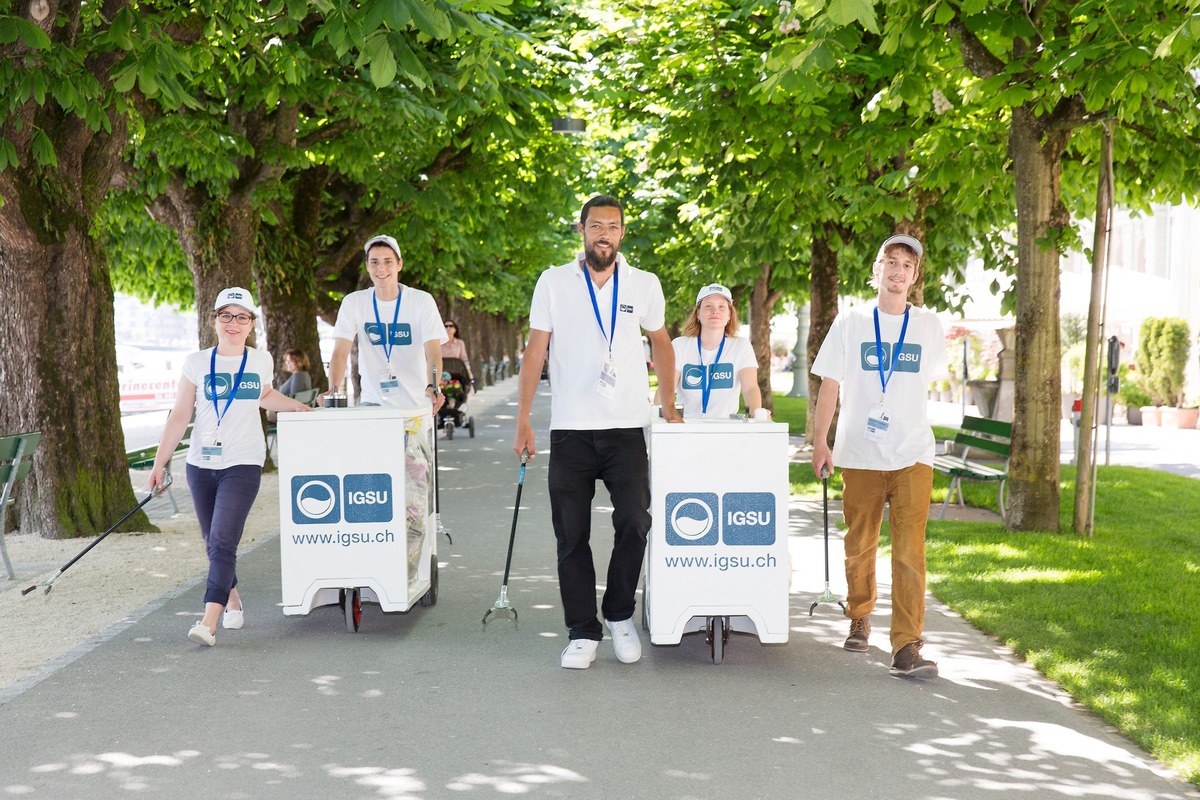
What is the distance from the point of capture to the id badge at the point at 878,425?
21.1 feet

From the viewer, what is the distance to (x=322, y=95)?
14195 millimetres

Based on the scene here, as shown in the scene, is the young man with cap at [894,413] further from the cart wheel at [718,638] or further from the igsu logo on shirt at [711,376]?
the igsu logo on shirt at [711,376]

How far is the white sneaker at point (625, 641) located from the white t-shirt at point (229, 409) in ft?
7.02

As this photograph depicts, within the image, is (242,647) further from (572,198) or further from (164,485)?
(572,198)

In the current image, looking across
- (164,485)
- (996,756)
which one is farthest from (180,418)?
(996,756)

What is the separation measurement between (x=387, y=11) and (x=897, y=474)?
3281 millimetres

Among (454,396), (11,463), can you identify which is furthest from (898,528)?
(454,396)

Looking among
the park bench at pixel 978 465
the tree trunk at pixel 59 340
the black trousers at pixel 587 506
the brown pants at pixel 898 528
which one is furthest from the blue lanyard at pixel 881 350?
the tree trunk at pixel 59 340

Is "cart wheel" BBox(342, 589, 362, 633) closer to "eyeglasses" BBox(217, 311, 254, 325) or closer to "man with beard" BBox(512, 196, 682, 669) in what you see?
"man with beard" BBox(512, 196, 682, 669)

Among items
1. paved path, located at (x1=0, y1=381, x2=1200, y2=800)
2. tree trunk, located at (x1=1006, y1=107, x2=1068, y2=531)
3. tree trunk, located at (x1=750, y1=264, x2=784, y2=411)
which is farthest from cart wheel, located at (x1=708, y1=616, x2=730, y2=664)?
tree trunk, located at (x1=750, y1=264, x2=784, y2=411)

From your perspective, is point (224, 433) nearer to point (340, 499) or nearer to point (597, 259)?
point (340, 499)

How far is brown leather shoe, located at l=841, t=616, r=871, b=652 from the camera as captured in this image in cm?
685

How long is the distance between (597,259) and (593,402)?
709 millimetres

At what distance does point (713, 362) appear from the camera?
8578mm
